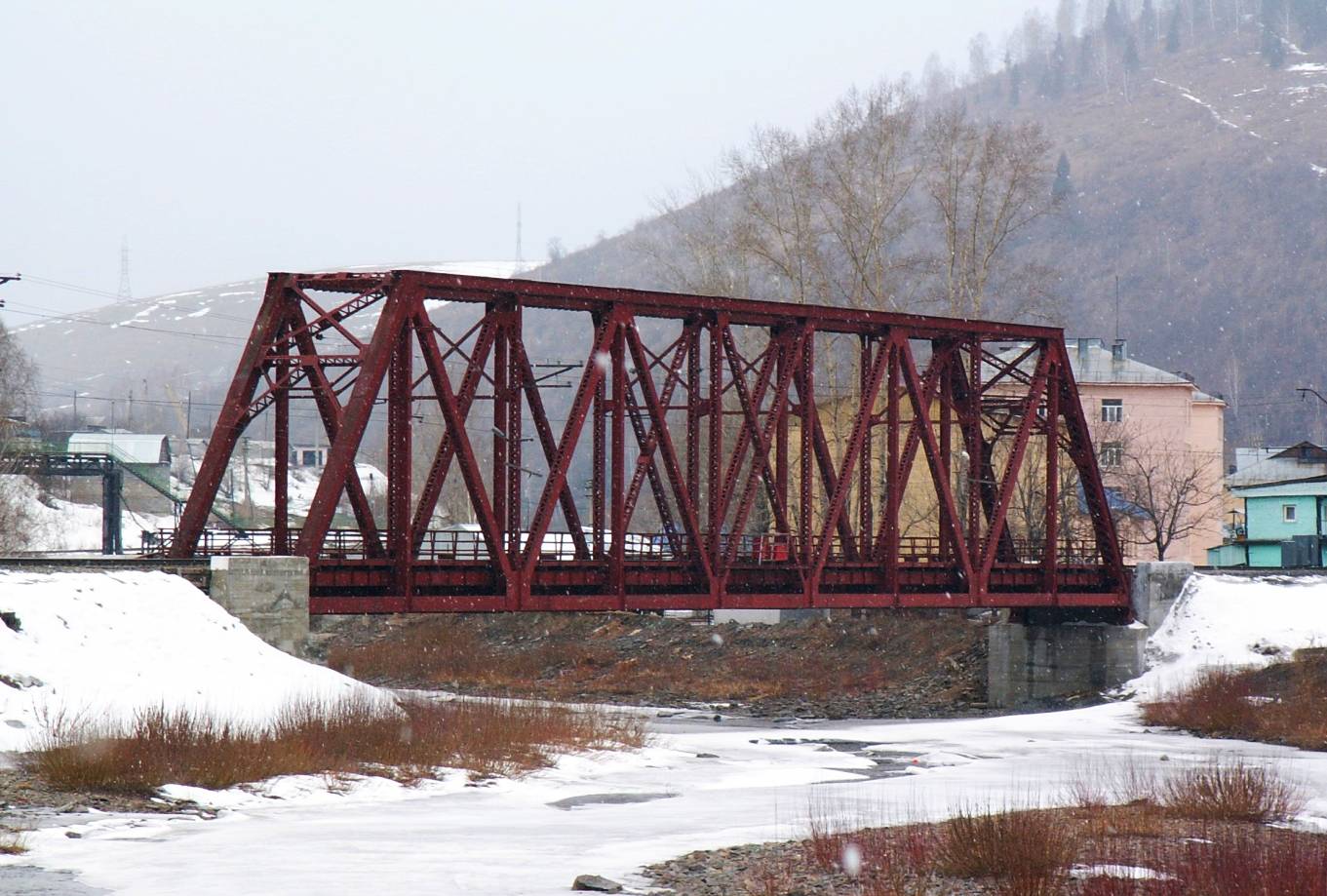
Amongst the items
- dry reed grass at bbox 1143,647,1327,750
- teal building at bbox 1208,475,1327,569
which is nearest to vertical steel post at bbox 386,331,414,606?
dry reed grass at bbox 1143,647,1327,750

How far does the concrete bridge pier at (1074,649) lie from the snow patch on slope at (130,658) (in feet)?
82.5

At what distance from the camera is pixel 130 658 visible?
27172 mm

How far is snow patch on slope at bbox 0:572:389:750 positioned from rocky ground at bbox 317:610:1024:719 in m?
19.4

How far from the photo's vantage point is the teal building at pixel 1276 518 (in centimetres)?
7743

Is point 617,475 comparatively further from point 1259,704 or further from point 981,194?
point 981,194

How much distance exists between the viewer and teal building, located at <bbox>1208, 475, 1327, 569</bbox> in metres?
77.4

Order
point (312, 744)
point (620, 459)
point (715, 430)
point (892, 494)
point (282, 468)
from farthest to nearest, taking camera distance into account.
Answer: point (892, 494) < point (715, 430) < point (620, 459) < point (282, 468) < point (312, 744)

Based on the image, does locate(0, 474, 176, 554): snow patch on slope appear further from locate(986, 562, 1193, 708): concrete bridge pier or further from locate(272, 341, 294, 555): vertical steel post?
locate(986, 562, 1193, 708): concrete bridge pier

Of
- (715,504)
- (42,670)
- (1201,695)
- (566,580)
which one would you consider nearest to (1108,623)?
(1201,695)

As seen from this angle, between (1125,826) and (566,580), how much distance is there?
2017 cm

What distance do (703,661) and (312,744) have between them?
36.3m

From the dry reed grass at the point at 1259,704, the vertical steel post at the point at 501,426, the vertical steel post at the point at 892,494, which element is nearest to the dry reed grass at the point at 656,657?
the vertical steel post at the point at 892,494

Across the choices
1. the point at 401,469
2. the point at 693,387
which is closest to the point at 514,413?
the point at 401,469

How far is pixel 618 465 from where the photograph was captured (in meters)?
39.9
